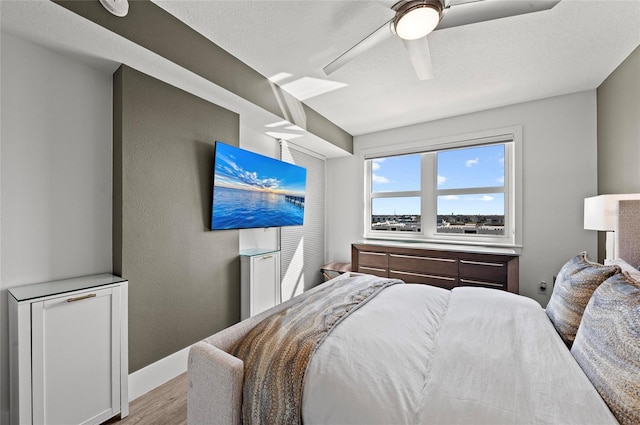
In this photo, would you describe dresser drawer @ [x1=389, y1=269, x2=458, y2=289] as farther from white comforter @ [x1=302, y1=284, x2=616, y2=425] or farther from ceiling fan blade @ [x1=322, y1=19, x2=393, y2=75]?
ceiling fan blade @ [x1=322, y1=19, x2=393, y2=75]

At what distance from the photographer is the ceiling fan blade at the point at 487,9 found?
3.92 ft

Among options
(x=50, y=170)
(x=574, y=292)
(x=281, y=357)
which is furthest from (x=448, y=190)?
(x=50, y=170)

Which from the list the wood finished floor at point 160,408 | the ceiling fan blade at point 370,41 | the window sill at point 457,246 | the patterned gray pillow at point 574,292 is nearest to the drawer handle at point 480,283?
the window sill at point 457,246

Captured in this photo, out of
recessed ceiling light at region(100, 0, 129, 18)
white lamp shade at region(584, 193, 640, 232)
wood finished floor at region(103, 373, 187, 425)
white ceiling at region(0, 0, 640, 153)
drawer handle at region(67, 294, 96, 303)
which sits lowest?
wood finished floor at region(103, 373, 187, 425)

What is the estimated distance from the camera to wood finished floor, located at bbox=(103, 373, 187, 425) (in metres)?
1.59

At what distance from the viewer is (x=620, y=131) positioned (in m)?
2.29

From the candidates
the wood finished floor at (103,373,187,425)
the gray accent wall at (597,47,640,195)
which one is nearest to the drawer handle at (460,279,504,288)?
the gray accent wall at (597,47,640,195)

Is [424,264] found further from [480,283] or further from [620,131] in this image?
[620,131]

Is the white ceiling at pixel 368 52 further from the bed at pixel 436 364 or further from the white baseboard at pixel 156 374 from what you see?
the white baseboard at pixel 156 374

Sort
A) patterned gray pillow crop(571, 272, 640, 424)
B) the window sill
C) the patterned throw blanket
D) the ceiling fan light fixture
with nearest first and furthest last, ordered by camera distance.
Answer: patterned gray pillow crop(571, 272, 640, 424), the patterned throw blanket, the ceiling fan light fixture, the window sill

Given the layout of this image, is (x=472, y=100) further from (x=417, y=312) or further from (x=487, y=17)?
(x=417, y=312)

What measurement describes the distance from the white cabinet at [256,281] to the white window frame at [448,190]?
6.38 ft

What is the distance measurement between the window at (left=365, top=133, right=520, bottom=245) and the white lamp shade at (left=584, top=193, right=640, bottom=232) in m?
1.13

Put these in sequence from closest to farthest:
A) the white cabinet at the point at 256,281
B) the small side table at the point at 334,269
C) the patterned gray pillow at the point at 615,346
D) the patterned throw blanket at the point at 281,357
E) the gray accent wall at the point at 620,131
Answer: the patterned gray pillow at the point at 615,346 → the patterned throw blanket at the point at 281,357 → the gray accent wall at the point at 620,131 → the white cabinet at the point at 256,281 → the small side table at the point at 334,269
